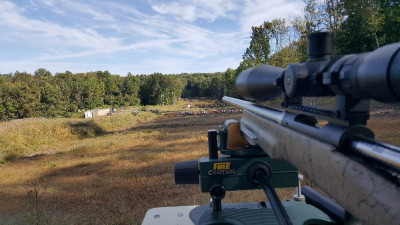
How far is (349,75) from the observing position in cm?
112

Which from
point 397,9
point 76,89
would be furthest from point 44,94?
point 397,9

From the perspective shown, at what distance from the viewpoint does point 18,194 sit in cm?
1017

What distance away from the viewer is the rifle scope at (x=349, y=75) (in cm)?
87

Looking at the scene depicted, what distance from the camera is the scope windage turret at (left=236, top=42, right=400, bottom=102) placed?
34.1 inches

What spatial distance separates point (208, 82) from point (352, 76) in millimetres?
100108

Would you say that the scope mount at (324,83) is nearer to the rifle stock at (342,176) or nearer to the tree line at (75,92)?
the rifle stock at (342,176)

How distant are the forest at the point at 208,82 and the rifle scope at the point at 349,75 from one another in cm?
36

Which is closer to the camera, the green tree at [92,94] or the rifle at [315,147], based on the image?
the rifle at [315,147]

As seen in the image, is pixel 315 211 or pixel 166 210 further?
pixel 166 210

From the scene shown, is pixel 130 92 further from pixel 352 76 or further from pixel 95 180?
pixel 352 76

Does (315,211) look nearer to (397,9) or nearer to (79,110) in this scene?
(397,9)

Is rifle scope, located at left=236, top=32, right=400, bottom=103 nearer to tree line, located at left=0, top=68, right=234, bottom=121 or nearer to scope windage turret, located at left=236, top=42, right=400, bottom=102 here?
scope windage turret, located at left=236, top=42, right=400, bottom=102

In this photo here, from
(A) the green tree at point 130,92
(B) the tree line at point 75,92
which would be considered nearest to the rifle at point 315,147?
(B) the tree line at point 75,92

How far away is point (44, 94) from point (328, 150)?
59.3 metres
